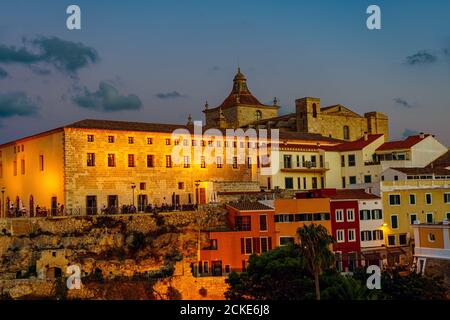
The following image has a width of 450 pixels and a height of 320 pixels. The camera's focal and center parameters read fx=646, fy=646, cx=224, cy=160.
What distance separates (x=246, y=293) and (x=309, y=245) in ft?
18.3

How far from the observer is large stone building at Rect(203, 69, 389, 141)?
73.9m

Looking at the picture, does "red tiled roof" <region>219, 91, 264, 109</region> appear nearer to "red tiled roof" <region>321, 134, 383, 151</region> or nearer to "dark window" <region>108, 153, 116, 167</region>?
"red tiled roof" <region>321, 134, 383, 151</region>

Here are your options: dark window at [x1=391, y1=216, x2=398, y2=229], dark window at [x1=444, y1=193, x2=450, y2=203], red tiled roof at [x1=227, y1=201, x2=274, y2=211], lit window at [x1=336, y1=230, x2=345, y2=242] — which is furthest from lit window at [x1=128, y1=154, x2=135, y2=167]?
dark window at [x1=444, y1=193, x2=450, y2=203]

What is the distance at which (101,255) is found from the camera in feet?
147

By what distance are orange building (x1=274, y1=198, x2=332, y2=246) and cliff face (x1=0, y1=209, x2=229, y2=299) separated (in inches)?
190

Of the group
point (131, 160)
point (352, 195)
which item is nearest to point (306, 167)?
point (352, 195)

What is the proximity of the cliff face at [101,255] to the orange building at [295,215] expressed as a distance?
15.8 feet

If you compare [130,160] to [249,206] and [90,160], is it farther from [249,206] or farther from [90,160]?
[249,206]

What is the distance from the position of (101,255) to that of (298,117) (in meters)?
35.9

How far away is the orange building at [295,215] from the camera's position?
47.5 meters

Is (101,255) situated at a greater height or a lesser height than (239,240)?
lesser

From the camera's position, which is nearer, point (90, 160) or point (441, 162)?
point (90, 160)
